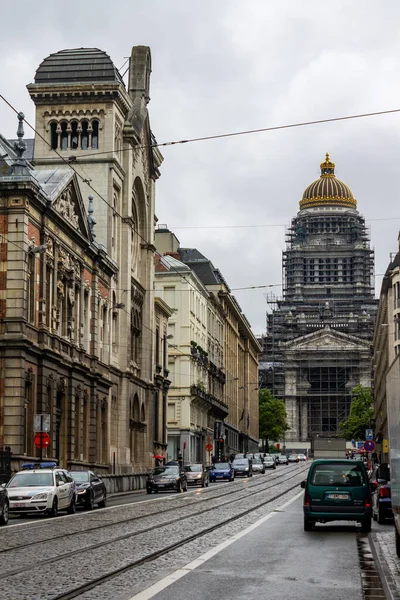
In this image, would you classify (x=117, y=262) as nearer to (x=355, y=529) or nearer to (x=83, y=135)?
(x=83, y=135)

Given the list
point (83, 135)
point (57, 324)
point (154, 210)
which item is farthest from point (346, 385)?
point (57, 324)

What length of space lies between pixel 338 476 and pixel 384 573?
9560 millimetres

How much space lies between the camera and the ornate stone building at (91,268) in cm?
4991

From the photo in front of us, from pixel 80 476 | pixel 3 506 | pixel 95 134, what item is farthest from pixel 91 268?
pixel 3 506

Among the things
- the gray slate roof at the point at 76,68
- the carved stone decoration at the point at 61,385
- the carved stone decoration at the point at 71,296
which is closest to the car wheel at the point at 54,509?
the carved stone decoration at the point at 61,385

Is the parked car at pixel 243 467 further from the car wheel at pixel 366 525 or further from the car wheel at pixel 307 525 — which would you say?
the car wheel at pixel 366 525

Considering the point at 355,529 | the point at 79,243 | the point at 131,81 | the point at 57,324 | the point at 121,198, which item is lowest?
the point at 355,529

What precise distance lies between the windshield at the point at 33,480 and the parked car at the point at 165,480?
71.1 feet

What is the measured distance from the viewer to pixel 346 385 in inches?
7352

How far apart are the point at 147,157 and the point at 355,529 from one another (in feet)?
182

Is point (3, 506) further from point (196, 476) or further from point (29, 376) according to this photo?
point (196, 476)

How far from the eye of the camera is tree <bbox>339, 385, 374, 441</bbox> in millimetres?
154625

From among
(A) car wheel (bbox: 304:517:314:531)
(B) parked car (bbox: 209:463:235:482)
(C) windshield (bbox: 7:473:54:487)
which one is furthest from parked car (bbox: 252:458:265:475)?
(A) car wheel (bbox: 304:517:314:531)

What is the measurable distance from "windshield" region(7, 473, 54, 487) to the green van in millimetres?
9686
